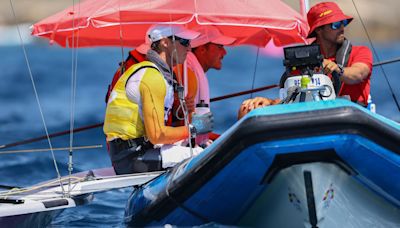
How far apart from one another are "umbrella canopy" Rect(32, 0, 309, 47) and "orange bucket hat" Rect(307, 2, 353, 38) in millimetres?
449

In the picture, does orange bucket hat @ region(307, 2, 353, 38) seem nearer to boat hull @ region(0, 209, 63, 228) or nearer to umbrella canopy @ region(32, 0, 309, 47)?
umbrella canopy @ region(32, 0, 309, 47)

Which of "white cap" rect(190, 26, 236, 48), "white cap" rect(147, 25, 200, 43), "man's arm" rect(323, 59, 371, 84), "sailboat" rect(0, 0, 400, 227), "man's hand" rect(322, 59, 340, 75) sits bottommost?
"sailboat" rect(0, 0, 400, 227)

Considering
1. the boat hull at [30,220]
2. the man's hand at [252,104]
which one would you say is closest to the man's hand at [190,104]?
the man's hand at [252,104]

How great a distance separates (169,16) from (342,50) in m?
1.22

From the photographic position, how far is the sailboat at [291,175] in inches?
179

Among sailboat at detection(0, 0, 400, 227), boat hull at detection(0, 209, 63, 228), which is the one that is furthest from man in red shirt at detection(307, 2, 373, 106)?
boat hull at detection(0, 209, 63, 228)

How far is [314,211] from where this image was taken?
4.84 metres

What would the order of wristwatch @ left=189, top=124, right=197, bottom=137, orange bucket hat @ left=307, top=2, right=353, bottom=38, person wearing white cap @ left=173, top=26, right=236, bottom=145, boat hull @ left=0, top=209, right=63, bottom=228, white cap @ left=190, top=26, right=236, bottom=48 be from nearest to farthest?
1. boat hull @ left=0, top=209, right=63, bottom=228
2. wristwatch @ left=189, top=124, right=197, bottom=137
3. orange bucket hat @ left=307, top=2, right=353, bottom=38
4. person wearing white cap @ left=173, top=26, right=236, bottom=145
5. white cap @ left=190, top=26, right=236, bottom=48

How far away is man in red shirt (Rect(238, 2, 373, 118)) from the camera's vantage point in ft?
19.8

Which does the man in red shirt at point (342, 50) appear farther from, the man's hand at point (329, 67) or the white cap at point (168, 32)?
the white cap at point (168, 32)

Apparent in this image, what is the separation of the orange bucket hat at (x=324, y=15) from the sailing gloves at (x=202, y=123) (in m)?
0.88

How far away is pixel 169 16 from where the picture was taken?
669 cm

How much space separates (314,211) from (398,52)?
2122 centimetres

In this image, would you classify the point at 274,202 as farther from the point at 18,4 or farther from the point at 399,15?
the point at 399,15
